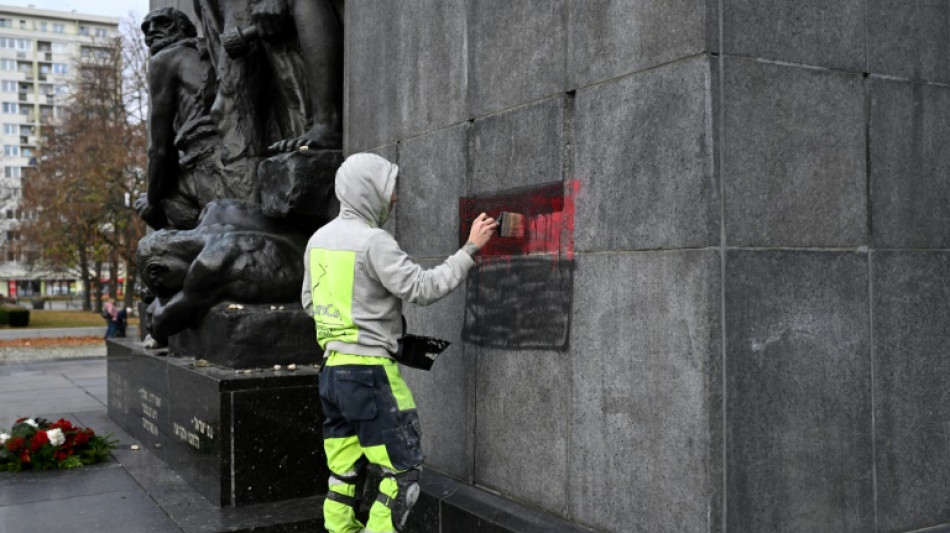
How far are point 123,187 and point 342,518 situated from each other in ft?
97.9

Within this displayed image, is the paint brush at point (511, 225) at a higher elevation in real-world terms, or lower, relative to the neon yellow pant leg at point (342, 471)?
higher

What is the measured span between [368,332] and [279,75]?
4295 millimetres

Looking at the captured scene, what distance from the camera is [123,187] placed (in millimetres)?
31375

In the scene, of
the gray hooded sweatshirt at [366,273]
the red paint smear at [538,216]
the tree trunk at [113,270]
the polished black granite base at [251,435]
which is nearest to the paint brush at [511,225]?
the red paint smear at [538,216]

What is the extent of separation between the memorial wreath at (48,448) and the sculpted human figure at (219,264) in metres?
1.07

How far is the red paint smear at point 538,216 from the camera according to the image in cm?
434

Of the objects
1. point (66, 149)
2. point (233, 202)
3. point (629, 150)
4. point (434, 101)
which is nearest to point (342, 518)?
point (629, 150)

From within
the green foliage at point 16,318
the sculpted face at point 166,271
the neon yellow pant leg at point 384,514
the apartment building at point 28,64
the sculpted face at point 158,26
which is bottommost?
the green foliage at point 16,318

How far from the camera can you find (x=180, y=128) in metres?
9.02

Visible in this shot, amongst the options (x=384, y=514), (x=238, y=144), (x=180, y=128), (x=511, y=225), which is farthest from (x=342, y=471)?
(x=180, y=128)

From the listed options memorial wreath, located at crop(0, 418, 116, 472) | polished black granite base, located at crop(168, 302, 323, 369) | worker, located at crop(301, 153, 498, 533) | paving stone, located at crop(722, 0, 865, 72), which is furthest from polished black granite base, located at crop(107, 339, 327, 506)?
paving stone, located at crop(722, 0, 865, 72)

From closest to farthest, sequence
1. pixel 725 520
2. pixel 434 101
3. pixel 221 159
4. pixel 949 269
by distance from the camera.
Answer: pixel 725 520, pixel 949 269, pixel 434 101, pixel 221 159

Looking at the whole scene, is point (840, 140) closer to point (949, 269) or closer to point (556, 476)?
point (949, 269)

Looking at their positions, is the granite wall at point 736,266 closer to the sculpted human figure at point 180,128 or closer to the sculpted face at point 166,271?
the sculpted face at point 166,271
